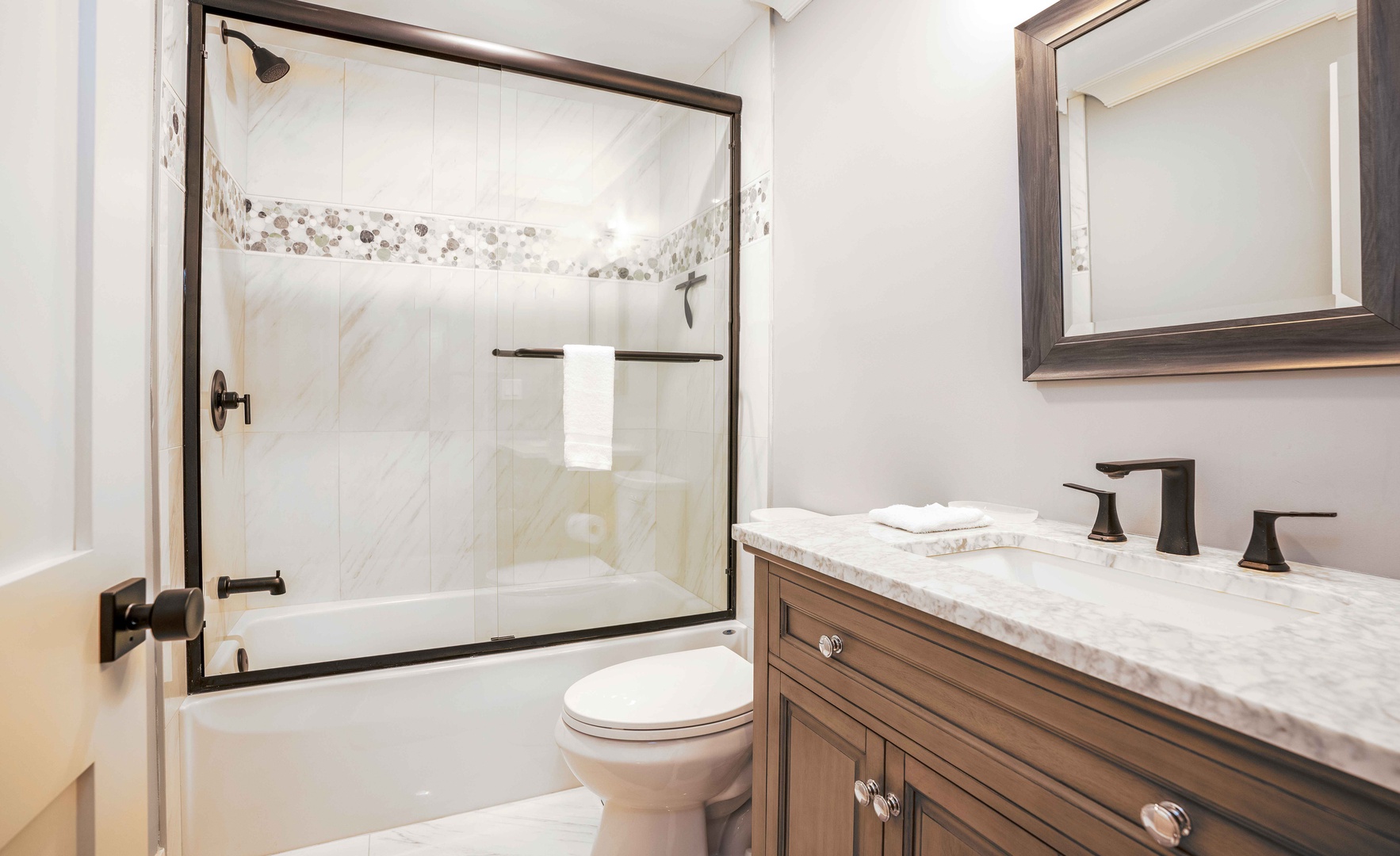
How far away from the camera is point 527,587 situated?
196 cm

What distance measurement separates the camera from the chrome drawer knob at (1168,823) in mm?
519

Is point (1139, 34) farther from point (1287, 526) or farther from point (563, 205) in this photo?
point (563, 205)

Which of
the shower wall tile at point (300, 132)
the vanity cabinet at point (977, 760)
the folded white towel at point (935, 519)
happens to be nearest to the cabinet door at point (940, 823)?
the vanity cabinet at point (977, 760)

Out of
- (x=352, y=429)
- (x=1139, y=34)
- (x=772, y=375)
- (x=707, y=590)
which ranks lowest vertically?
(x=707, y=590)

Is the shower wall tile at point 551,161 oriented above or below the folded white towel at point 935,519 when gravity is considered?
above

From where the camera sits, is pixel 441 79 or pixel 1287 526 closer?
pixel 1287 526

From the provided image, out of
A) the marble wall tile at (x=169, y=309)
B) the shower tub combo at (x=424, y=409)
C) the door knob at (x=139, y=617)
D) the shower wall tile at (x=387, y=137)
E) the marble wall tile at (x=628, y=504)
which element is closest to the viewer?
the door knob at (x=139, y=617)

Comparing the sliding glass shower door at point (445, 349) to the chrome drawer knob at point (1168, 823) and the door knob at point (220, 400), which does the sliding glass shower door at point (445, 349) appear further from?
the chrome drawer knob at point (1168, 823)

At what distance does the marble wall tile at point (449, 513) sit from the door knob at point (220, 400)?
0.65 metres

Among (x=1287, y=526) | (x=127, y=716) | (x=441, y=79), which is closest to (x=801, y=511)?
(x=1287, y=526)

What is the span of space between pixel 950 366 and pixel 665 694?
99 centimetres

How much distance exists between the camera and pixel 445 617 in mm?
2252

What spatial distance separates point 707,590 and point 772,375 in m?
0.79

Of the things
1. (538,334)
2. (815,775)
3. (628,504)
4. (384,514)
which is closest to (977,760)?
(815,775)
